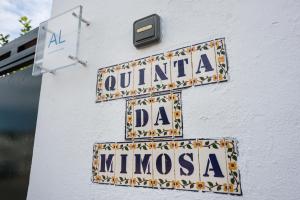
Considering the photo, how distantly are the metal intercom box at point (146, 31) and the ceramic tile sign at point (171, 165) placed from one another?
0.61 m

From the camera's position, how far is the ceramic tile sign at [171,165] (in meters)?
1.06

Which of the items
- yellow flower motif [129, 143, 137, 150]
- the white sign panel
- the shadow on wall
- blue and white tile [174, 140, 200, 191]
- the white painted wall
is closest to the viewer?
the white painted wall

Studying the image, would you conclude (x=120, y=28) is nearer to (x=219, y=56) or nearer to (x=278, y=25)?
(x=219, y=56)

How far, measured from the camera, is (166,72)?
4.39ft

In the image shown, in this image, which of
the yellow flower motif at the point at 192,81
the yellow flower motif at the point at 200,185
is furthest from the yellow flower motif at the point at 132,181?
the yellow flower motif at the point at 192,81

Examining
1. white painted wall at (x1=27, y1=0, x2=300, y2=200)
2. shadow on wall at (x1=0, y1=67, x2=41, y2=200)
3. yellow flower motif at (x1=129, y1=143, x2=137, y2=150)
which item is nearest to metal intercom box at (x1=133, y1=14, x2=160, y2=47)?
white painted wall at (x1=27, y1=0, x2=300, y2=200)

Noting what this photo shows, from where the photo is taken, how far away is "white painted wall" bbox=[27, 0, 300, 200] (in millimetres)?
989

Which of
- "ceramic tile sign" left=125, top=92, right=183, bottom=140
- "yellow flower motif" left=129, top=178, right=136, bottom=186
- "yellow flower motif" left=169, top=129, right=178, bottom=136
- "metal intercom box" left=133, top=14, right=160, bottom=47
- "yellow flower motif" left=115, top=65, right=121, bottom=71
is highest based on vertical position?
"metal intercom box" left=133, top=14, right=160, bottom=47

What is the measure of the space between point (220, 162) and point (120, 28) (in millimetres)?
1099

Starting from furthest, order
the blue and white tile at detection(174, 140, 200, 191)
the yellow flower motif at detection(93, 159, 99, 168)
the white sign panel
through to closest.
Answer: the white sign panel < the yellow flower motif at detection(93, 159, 99, 168) < the blue and white tile at detection(174, 140, 200, 191)

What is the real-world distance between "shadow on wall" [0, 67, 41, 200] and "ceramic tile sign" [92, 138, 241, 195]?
93 centimetres

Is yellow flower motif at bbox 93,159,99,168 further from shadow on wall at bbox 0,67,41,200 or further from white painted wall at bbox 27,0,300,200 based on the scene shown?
shadow on wall at bbox 0,67,41,200

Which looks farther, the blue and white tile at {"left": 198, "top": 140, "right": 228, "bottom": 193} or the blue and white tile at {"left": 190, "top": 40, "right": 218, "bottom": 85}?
the blue and white tile at {"left": 190, "top": 40, "right": 218, "bottom": 85}

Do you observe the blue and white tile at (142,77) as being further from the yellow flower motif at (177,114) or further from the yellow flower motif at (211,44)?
the yellow flower motif at (211,44)
